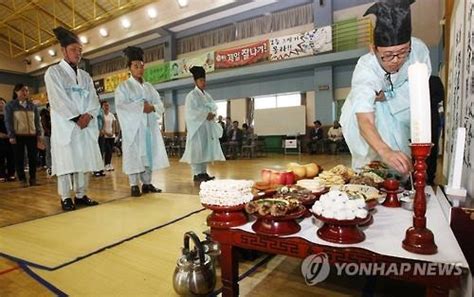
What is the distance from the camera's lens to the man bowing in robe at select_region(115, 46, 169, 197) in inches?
127

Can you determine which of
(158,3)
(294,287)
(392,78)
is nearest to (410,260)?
(294,287)

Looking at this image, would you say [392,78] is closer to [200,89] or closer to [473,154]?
[473,154]

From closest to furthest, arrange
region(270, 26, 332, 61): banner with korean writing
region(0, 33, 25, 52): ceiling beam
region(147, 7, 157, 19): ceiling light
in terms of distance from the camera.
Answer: region(270, 26, 332, 61): banner with korean writing → region(147, 7, 157, 19): ceiling light → region(0, 33, 25, 52): ceiling beam

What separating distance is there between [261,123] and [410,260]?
921 centimetres

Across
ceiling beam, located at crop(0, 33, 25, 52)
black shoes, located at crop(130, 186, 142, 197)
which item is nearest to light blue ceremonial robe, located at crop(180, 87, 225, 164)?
black shoes, located at crop(130, 186, 142, 197)

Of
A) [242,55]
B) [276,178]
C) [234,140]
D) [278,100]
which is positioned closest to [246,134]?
[234,140]

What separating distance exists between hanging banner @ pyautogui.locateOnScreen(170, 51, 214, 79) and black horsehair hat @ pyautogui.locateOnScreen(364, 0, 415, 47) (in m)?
8.84

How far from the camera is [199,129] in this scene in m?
4.09

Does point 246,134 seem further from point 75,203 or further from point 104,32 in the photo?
point 104,32

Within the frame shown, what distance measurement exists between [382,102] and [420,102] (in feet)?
3.16

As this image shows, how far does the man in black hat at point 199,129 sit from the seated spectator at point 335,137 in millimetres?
5007

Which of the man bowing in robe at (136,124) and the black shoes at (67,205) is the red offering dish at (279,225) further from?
the man bowing in robe at (136,124)

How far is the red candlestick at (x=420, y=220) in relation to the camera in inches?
25.8

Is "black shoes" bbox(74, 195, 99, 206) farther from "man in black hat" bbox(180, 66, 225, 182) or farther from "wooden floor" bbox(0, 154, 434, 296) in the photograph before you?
"man in black hat" bbox(180, 66, 225, 182)
